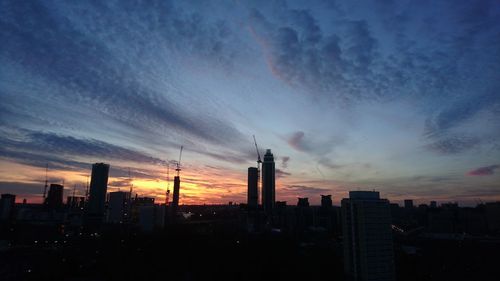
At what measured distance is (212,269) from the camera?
305 feet

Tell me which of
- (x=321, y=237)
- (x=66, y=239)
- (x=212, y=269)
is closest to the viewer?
(x=212, y=269)

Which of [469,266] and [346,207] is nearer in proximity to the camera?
[346,207]

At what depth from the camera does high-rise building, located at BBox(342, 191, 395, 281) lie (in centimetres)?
8712

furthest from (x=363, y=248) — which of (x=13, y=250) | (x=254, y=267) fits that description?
(x=13, y=250)

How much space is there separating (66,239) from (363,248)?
154727 millimetres

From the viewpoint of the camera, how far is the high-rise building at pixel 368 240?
87.1 meters

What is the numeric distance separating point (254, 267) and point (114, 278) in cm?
3718

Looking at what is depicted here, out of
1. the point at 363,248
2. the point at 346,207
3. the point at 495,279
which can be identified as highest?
the point at 346,207

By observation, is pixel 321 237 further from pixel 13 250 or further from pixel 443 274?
pixel 13 250

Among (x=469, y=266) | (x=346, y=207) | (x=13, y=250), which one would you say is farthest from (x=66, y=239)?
(x=469, y=266)

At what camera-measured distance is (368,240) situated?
294ft

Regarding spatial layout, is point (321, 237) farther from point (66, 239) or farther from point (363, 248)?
point (66, 239)

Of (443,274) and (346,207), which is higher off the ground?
(346,207)

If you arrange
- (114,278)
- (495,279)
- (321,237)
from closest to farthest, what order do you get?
(114,278), (495,279), (321,237)
